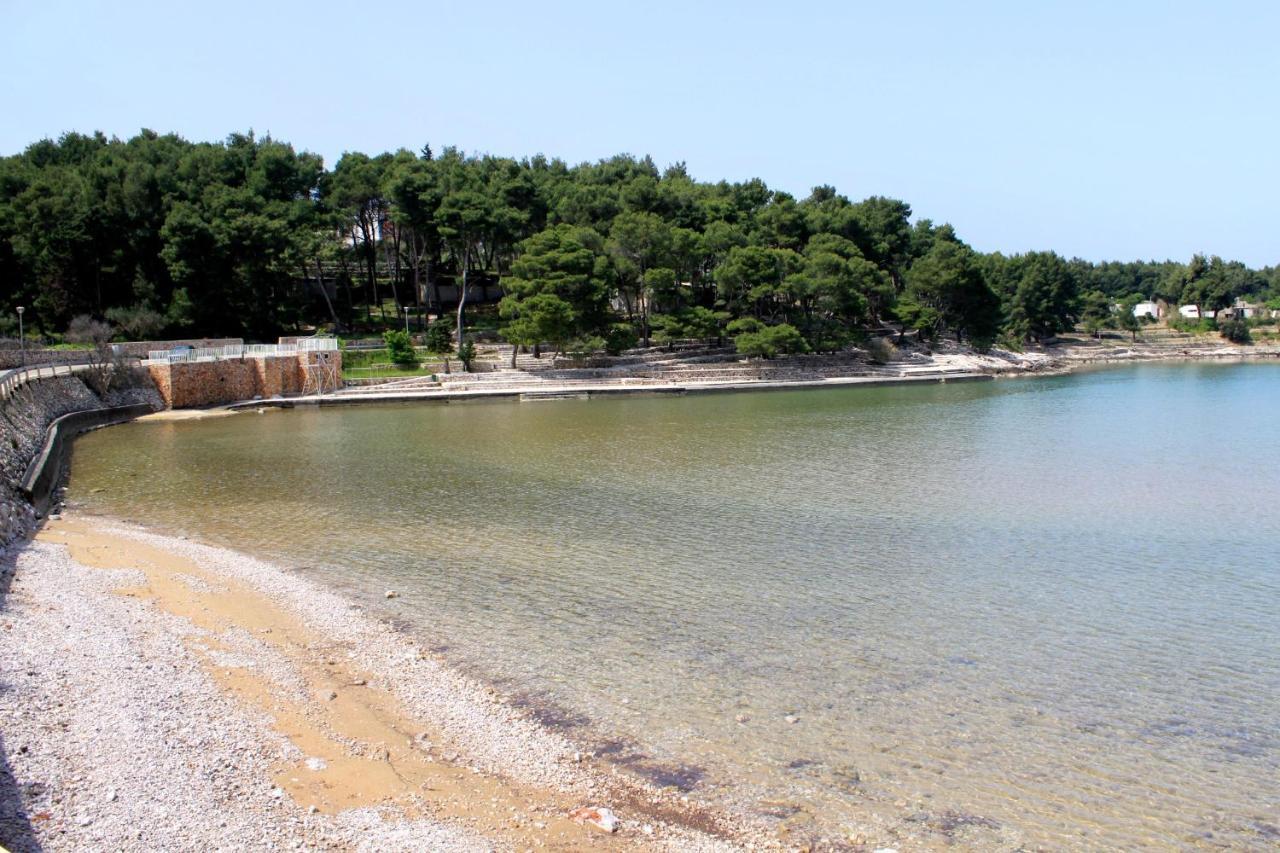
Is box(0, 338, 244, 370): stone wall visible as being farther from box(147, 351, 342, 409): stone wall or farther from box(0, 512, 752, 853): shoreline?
box(0, 512, 752, 853): shoreline

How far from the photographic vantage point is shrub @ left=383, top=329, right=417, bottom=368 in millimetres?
45188

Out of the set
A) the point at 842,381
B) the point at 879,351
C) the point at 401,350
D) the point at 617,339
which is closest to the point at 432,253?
the point at 401,350

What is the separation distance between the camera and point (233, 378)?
39.5m

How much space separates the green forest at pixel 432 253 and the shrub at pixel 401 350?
3.67m

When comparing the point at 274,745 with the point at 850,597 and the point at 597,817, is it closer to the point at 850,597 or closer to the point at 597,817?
the point at 597,817

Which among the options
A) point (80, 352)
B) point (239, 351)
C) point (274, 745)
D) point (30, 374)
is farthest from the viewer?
point (239, 351)

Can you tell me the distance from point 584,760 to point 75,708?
4078mm

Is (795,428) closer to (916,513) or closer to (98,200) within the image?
(916,513)

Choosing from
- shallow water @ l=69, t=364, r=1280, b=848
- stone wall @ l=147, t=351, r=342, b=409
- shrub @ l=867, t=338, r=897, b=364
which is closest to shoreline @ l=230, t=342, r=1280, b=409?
shrub @ l=867, t=338, r=897, b=364

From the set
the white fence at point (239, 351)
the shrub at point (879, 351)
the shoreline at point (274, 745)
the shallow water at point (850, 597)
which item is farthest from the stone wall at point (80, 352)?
the shrub at point (879, 351)

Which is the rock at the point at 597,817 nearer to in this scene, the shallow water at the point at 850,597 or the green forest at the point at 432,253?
the shallow water at the point at 850,597

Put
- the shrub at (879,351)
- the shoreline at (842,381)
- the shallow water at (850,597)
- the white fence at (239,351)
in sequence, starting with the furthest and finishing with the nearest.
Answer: the shrub at (879,351), the shoreline at (842,381), the white fence at (239,351), the shallow water at (850,597)

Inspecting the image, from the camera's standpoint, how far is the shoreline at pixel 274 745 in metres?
5.96

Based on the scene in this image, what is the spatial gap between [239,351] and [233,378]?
1299 mm
